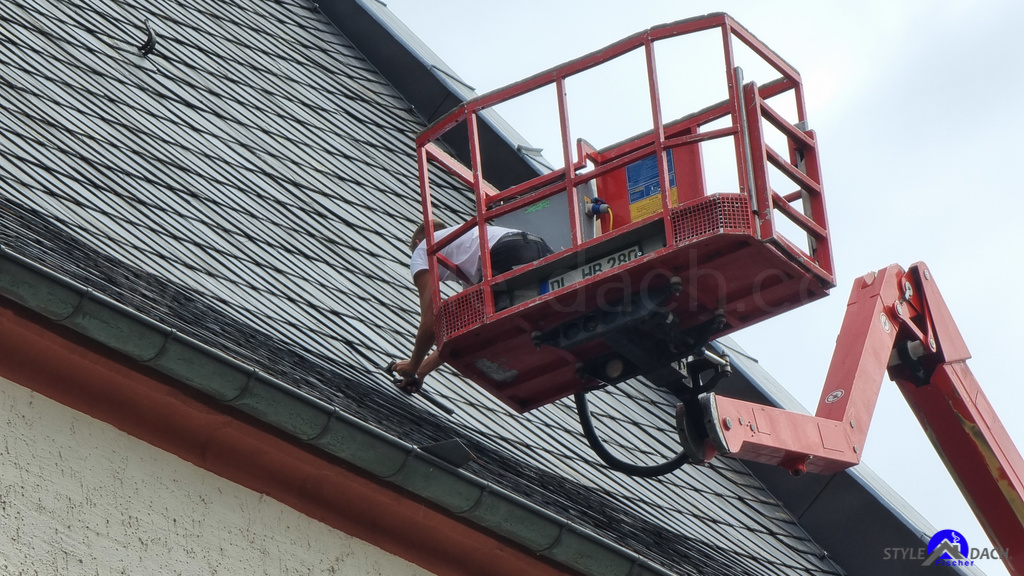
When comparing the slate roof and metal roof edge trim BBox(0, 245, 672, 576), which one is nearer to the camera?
metal roof edge trim BBox(0, 245, 672, 576)

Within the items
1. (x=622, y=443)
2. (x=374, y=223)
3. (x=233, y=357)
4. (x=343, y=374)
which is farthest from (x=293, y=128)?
(x=233, y=357)

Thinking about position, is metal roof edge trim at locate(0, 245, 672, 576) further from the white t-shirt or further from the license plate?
the white t-shirt

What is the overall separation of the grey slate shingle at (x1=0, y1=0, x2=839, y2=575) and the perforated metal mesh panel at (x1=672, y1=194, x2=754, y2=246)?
1.51 metres

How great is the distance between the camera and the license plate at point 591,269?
8180 millimetres

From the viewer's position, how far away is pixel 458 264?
914 centimetres

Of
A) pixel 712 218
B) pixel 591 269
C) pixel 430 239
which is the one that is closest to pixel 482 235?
pixel 430 239

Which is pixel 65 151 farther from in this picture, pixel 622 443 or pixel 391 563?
pixel 622 443

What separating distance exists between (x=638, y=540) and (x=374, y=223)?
157 inches

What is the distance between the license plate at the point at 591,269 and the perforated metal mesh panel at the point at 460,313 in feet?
1.33

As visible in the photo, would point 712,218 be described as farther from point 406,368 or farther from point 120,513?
point 120,513

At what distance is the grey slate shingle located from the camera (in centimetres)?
779

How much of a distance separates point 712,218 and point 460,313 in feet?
5.20

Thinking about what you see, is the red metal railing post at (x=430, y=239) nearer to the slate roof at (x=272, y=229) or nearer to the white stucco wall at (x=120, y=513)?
the slate roof at (x=272, y=229)

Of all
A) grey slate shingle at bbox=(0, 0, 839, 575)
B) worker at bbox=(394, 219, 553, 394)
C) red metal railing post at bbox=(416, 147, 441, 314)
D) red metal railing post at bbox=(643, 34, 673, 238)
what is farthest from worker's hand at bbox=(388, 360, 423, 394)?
red metal railing post at bbox=(643, 34, 673, 238)
